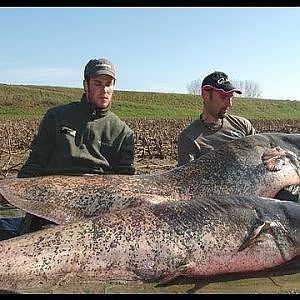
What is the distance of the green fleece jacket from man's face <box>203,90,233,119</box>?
128 cm

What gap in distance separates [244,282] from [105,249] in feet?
3.99

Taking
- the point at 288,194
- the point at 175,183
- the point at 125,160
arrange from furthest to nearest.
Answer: the point at 125,160 < the point at 288,194 < the point at 175,183

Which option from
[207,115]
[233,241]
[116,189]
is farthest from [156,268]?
[207,115]

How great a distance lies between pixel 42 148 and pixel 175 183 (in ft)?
5.89

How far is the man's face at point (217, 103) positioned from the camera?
284 inches

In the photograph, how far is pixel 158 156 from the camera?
18297 mm

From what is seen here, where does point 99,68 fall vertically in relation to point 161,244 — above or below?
above

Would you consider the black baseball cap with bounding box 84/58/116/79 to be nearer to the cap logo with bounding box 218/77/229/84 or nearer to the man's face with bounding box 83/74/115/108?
the man's face with bounding box 83/74/115/108

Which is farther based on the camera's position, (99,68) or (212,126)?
(212,126)

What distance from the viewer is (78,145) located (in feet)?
21.5

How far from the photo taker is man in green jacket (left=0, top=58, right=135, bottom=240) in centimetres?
646

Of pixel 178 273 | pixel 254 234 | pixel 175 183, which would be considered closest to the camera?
pixel 178 273

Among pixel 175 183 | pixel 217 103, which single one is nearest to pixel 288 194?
pixel 175 183

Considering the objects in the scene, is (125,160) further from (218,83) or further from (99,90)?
(218,83)
